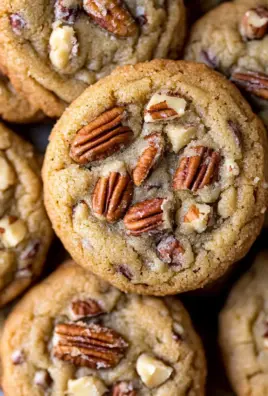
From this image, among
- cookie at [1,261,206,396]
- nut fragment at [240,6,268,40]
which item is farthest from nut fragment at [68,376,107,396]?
nut fragment at [240,6,268,40]

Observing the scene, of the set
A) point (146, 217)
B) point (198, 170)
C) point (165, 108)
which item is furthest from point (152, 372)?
point (165, 108)

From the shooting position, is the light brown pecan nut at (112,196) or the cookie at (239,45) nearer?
the light brown pecan nut at (112,196)

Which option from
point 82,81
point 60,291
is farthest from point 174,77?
point 60,291

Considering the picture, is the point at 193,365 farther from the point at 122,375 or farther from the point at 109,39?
the point at 109,39

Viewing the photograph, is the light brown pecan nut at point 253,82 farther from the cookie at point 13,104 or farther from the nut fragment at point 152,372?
the nut fragment at point 152,372

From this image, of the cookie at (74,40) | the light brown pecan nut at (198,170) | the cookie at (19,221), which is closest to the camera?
the light brown pecan nut at (198,170)

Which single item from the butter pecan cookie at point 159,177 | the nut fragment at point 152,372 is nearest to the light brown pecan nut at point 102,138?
the butter pecan cookie at point 159,177

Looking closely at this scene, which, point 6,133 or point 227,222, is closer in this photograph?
point 227,222
